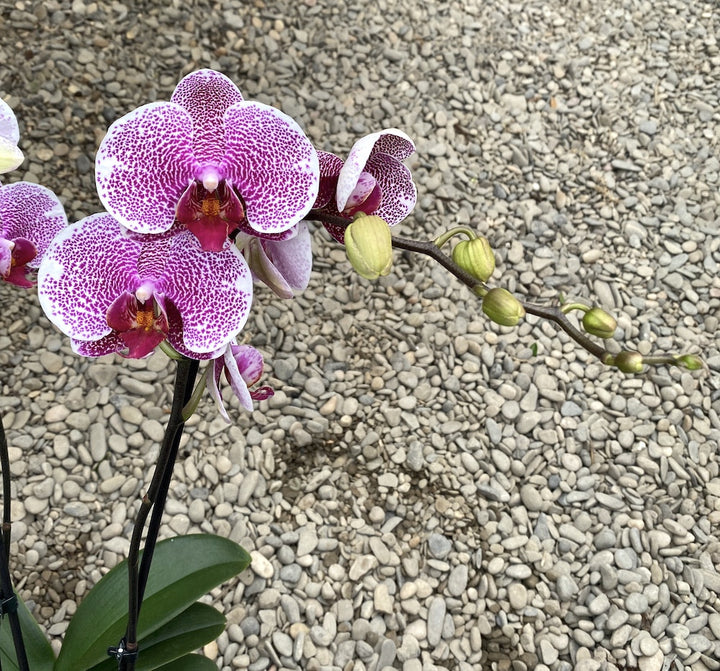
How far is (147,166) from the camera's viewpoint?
437 millimetres

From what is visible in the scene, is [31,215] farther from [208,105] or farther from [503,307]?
[503,307]

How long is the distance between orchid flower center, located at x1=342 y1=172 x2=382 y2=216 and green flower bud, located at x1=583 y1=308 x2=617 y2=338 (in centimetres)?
17

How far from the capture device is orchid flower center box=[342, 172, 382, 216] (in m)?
0.49

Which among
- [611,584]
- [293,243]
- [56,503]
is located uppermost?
[293,243]

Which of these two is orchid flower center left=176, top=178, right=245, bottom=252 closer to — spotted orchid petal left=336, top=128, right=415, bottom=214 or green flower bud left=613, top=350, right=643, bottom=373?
spotted orchid petal left=336, top=128, right=415, bottom=214

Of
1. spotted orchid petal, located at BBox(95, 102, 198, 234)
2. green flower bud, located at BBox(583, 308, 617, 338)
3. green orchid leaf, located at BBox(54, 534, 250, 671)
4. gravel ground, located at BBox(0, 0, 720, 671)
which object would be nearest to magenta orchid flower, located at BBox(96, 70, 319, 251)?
spotted orchid petal, located at BBox(95, 102, 198, 234)

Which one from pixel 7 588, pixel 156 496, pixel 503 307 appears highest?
pixel 503 307

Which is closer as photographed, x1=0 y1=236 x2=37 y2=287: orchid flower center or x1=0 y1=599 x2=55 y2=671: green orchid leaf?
x1=0 y1=236 x2=37 y2=287: orchid flower center

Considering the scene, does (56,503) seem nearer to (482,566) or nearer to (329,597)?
(329,597)

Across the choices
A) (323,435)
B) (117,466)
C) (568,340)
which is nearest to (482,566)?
(323,435)

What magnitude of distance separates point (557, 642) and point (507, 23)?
5.82ft

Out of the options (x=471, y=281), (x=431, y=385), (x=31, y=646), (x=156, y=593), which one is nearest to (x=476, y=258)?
(x=471, y=281)

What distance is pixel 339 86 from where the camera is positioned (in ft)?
6.59

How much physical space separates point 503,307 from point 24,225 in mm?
381
